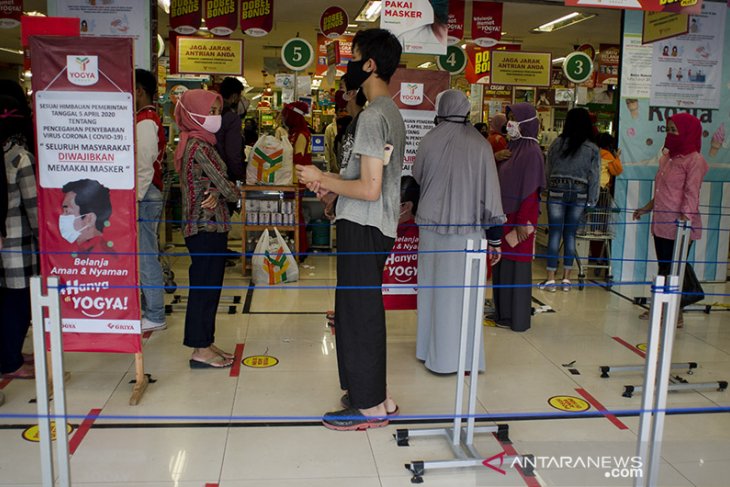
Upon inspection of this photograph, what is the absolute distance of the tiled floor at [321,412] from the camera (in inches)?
121

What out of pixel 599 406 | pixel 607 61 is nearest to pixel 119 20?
pixel 599 406

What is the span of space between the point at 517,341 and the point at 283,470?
248 cm

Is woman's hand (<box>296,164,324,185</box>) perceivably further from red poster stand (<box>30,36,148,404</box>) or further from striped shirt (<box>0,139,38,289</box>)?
striped shirt (<box>0,139,38,289</box>)

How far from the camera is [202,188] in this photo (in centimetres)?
402

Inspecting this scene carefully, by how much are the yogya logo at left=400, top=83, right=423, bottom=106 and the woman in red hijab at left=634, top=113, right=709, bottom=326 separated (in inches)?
76.9

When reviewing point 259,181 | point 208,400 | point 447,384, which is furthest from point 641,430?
point 259,181

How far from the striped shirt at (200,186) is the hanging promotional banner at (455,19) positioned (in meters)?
5.94

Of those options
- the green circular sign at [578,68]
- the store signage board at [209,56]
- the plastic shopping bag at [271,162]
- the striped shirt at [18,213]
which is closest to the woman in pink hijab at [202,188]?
the striped shirt at [18,213]

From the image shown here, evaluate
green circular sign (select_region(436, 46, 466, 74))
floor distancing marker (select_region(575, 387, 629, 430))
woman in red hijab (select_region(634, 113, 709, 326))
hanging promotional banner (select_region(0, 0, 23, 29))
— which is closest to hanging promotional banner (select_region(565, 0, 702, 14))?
woman in red hijab (select_region(634, 113, 709, 326))

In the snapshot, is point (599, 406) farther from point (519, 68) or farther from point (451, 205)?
point (519, 68)

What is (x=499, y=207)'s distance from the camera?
404 centimetres

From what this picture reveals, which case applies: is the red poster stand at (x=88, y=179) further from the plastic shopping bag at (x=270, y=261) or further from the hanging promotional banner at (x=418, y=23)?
the plastic shopping bag at (x=270, y=261)

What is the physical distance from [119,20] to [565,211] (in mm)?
4330

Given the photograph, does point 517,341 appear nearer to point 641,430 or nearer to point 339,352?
point 339,352
